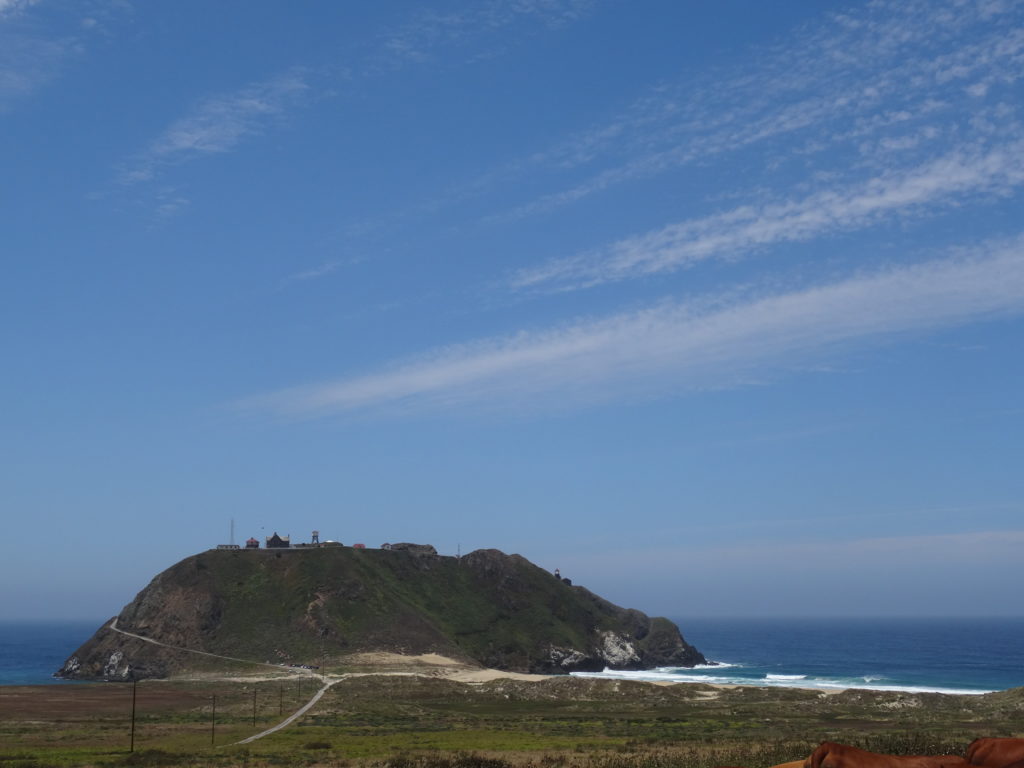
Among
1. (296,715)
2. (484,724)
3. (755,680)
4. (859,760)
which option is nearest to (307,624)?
(296,715)

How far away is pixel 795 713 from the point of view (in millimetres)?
89250

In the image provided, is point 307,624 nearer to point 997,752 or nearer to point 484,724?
point 484,724

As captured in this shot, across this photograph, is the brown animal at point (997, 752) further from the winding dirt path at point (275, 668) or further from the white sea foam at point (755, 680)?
the white sea foam at point (755, 680)

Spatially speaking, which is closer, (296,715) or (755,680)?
(296,715)

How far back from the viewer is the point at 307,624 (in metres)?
166

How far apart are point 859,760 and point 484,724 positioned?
64.8 metres

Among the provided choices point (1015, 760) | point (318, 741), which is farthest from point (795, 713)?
point (1015, 760)

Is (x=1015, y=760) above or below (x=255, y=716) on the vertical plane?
above

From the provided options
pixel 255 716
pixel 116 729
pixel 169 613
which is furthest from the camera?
pixel 169 613

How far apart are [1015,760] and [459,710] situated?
80.8 m

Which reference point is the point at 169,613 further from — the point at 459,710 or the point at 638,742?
the point at 638,742

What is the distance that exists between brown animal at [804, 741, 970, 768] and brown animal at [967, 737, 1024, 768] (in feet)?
1.30

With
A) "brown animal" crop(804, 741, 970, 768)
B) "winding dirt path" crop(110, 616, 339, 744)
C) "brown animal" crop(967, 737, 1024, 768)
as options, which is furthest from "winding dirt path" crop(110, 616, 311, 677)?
"brown animal" crop(967, 737, 1024, 768)

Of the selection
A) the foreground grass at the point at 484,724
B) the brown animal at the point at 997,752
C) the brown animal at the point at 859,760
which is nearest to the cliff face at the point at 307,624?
the foreground grass at the point at 484,724
